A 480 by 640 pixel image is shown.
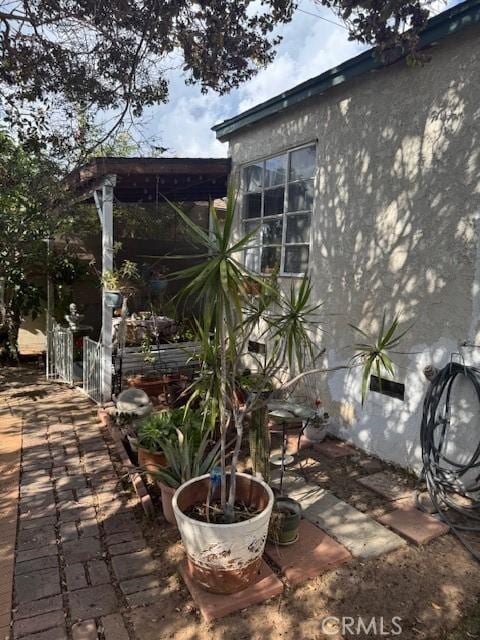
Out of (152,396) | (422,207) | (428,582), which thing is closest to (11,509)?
(152,396)

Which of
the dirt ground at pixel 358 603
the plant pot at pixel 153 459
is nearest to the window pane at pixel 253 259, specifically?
the plant pot at pixel 153 459

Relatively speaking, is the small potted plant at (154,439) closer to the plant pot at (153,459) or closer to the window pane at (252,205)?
the plant pot at (153,459)

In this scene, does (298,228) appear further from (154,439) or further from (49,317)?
(49,317)

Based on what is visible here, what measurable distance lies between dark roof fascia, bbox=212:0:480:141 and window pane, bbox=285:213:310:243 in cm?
151

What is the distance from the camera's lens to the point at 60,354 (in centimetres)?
779

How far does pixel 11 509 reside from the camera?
3.69m

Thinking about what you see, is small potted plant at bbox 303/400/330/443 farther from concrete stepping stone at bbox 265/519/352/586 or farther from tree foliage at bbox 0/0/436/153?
tree foliage at bbox 0/0/436/153

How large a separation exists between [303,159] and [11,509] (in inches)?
212

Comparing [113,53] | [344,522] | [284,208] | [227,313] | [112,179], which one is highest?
[113,53]

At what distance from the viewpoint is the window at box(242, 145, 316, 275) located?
584 cm

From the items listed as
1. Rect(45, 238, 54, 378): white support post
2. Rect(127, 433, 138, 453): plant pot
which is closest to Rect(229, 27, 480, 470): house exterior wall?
Rect(127, 433, 138, 453): plant pot

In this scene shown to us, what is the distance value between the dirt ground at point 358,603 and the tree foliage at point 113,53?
508 centimetres

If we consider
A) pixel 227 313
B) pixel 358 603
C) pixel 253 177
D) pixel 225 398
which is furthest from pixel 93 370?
pixel 358 603

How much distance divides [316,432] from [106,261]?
3.90 meters
